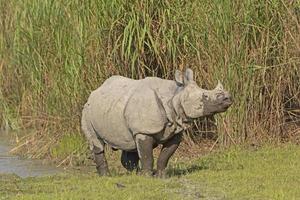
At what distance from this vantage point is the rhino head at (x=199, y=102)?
941 centimetres

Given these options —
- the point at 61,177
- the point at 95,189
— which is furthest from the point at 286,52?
the point at 95,189

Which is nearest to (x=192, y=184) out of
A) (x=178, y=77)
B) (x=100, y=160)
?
(x=178, y=77)

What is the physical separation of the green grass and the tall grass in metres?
1.48

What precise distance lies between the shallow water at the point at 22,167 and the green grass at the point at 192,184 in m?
1.34

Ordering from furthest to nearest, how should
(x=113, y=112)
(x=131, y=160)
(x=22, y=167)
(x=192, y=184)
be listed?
(x=22, y=167)
(x=131, y=160)
(x=113, y=112)
(x=192, y=184)

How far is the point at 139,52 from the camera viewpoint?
1298 cm

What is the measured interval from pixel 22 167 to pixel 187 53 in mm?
3032

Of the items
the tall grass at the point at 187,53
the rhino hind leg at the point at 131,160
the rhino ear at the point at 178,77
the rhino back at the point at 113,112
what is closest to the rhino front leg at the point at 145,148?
the rhino back at the point at 113,112

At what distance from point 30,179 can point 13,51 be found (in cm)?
598

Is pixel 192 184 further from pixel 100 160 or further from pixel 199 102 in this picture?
pixel 100 160

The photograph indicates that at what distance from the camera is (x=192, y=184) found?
9062 millimetres

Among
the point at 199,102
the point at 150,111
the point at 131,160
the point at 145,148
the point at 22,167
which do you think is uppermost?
the point at 199,102

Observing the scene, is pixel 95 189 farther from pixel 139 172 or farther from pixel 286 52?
pixel 286 52

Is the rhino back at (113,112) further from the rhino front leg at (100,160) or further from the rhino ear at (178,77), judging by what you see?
the rhino ear at (178,77)
